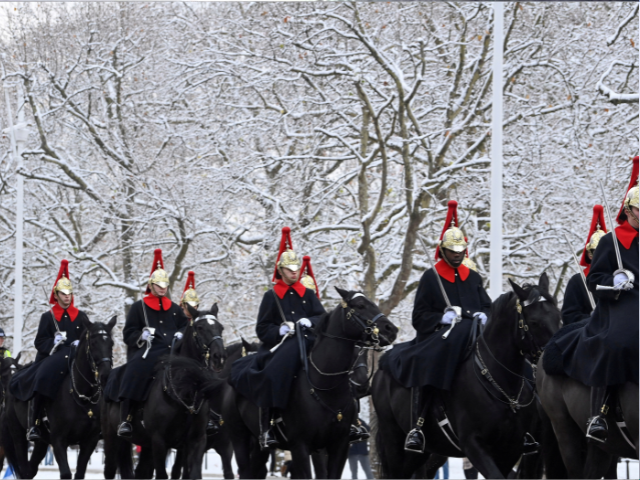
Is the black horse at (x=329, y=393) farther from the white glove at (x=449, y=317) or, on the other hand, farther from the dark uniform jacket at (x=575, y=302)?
the dark uniform jacket at (x=575, y=302)

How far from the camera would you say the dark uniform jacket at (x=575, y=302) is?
962cm

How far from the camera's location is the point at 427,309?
32.8ft

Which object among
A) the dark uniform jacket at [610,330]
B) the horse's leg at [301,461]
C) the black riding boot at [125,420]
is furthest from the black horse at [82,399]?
the dark uniform jacket at [610,330]

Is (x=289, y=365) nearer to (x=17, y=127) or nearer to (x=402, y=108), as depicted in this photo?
(x=402, y=108)

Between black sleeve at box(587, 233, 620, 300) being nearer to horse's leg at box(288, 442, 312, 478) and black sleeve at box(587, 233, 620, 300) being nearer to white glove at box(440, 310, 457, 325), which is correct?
white glove at box(440, 310, 457, 325)

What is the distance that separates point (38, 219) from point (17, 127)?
2975 millimetres

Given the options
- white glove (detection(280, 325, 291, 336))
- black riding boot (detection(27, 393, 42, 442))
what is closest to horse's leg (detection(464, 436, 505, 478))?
white glove (detection(280, 325, 291, 336))

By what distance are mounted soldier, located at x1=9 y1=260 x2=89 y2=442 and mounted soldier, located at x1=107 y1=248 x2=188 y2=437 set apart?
0.90m

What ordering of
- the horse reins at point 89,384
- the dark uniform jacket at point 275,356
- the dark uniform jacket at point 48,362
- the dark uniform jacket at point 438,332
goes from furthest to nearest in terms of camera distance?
the dark uniform jacket at point 48,362 < the horse reins at point 89,384 < the dark uniform jacket at point 275,356 < the dark uniform jacket at point 438,332

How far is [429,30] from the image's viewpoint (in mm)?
18812

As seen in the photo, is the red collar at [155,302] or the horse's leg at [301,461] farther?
the red collar at [155,302]

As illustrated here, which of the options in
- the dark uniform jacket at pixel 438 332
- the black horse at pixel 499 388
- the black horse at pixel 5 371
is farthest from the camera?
the black horse at pixel 5 371

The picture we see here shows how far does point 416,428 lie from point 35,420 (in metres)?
6.53

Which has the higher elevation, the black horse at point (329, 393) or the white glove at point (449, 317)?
the white glove at point (449, 317)
